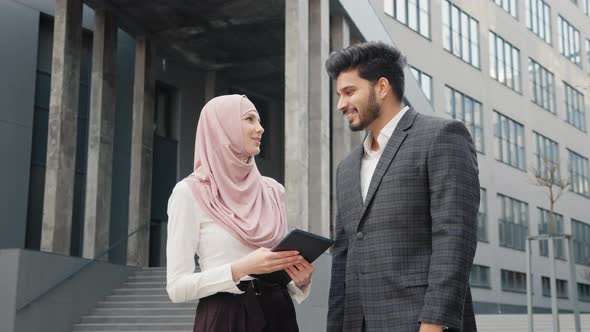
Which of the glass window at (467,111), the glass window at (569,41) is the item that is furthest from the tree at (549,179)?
the glass window at (569,41)

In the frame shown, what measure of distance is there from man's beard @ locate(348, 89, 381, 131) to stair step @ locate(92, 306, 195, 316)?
34.0 feet

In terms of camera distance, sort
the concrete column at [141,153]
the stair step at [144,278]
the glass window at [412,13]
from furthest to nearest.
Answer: the glass window at [412,13] → the concrete column at [141,153] → the stair step at [144,278]

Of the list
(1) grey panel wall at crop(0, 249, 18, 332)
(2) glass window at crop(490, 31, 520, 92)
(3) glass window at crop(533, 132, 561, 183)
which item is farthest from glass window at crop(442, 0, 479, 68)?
(1) grey panel wall at crop(0, 249, 18, 332)

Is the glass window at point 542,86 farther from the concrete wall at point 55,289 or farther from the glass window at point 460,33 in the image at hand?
the concrete wall at point 55,289

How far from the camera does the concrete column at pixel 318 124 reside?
1512 centimetres

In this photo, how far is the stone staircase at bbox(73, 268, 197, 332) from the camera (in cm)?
1313

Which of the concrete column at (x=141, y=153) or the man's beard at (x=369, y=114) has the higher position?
the concrete column at (x=141, y=153)

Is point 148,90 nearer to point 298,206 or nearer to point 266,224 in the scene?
point 298,206

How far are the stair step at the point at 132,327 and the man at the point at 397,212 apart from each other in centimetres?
973

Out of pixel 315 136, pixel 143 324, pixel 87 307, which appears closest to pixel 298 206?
pixel 315 136

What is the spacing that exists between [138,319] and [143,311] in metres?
0.30

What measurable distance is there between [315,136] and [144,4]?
5.93m

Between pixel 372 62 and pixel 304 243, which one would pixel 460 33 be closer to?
pixel 372 62

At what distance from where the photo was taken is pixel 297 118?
13.8 metres
